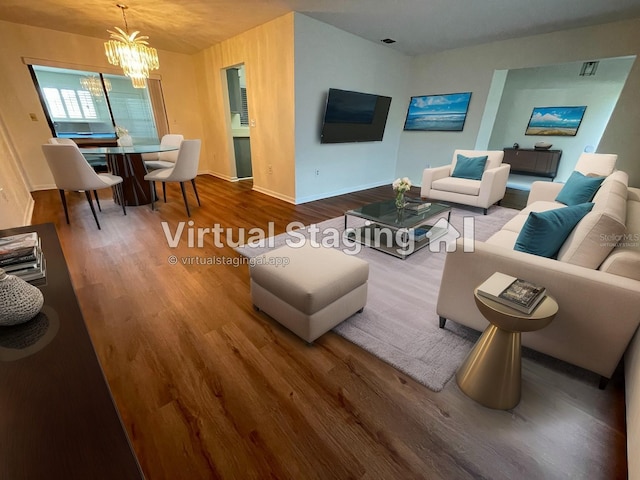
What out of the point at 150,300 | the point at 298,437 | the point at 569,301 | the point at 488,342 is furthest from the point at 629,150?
the point at 150,300

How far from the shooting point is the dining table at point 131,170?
12.4 feet

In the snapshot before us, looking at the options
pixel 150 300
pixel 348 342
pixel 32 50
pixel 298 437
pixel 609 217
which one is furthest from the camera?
pixel 32 50

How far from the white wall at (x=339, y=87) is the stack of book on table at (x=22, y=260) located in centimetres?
335

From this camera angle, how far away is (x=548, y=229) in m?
1.51

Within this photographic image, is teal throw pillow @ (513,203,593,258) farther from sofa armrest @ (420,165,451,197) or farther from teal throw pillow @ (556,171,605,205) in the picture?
sofa armrest @ (420,165,451,197)

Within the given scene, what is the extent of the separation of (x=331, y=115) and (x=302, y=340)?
3660 millimetres

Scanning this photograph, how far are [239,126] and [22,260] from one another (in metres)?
5.57

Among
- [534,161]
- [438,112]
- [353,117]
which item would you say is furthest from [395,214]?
[534,161]

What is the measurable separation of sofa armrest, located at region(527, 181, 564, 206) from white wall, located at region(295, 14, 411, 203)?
277cm

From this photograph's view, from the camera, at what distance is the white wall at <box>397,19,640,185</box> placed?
11.6 ft

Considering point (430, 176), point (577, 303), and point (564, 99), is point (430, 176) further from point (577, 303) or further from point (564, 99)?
point (564, 99)

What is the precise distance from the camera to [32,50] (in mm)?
4309

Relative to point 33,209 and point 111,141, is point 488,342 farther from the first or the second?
point 111,141

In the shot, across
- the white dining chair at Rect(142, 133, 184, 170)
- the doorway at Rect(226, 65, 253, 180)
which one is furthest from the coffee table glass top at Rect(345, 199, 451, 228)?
the doorway at Rect(226, 65, 253, 180)
